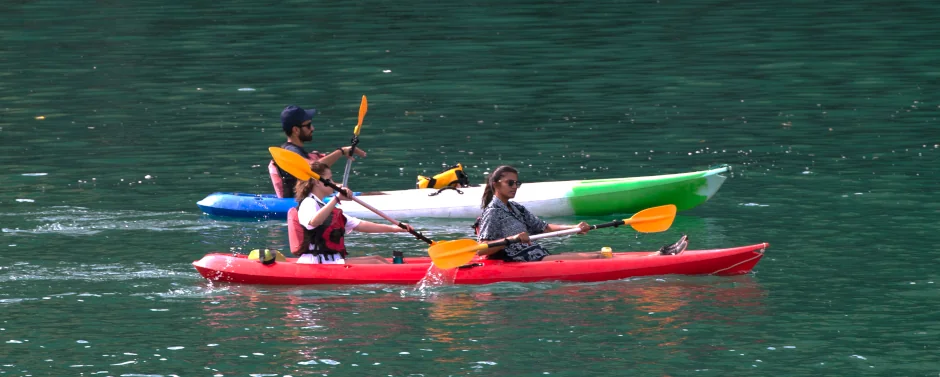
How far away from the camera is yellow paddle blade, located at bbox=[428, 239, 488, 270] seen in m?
12.5

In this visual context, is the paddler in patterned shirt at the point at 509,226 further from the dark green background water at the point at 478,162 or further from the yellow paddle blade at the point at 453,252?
the dark green background water at the point at 478,162

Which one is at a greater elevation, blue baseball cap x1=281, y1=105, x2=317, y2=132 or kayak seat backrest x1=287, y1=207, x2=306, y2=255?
blue baseball cap x1=281, y1=105, x2=317, y2=132

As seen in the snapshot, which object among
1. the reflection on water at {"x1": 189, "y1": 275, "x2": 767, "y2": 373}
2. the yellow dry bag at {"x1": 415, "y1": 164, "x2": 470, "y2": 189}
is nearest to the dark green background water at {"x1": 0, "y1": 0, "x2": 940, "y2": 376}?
the reflection on water at {"x1": 189, "y1": 275, "x2": 767, "y2": 373}

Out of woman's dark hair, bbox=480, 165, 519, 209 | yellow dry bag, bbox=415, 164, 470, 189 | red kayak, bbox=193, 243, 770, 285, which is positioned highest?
yellow dry bag, bbox=415, 164, 470, 189

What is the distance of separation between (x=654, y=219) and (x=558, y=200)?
3.11 metres

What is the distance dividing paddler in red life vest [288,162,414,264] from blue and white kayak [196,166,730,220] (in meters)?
3.33

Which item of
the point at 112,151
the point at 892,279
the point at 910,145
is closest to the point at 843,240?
the point at 892,279

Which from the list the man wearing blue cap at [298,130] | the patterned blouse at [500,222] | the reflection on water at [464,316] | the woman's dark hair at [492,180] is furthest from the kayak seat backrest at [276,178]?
the patterned blouse at [500,222]

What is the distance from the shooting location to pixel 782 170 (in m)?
18.8

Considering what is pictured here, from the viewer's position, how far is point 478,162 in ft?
65.4

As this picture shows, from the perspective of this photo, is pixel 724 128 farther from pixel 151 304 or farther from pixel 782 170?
pixel 151 304

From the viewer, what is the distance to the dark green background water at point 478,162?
36.6ft

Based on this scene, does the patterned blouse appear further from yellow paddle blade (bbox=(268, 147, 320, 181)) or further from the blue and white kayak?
the blue and white kayak

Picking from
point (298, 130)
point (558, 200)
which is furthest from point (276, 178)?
point (558, 200)
